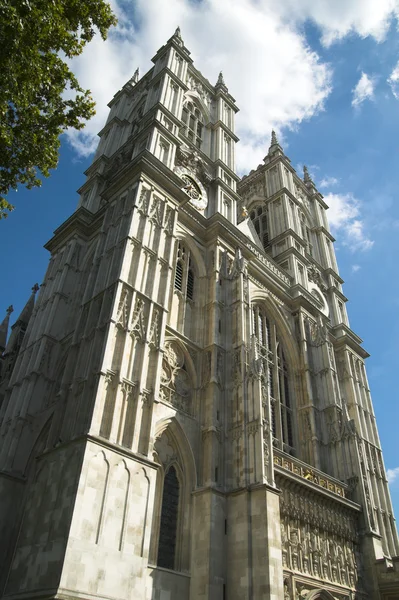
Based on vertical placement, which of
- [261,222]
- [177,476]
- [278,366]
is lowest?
[177,476]

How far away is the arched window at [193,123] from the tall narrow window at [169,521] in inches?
893

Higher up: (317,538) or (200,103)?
(200,103)

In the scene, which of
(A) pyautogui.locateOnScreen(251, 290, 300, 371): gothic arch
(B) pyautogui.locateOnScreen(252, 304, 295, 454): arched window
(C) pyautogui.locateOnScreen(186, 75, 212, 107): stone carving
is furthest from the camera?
(C) pyautogui.locateOnScreen(186, 75, 212, 107): stone carving

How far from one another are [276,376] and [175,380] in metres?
7.93

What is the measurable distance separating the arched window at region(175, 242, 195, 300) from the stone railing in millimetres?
8496

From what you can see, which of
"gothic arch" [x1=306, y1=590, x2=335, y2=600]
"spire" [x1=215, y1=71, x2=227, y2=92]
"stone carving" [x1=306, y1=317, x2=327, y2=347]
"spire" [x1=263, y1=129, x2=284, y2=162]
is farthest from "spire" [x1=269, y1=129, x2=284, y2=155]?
"gothic arch" [x1=306, y1=590, x2=335, y2=600]

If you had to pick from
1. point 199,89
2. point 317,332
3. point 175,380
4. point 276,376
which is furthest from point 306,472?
point 199,89

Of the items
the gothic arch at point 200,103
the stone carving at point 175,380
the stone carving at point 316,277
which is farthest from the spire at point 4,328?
the stone carving at point 316,277

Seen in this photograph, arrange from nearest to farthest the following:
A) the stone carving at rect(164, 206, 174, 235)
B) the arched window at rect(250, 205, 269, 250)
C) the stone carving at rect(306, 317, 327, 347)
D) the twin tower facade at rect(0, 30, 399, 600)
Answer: the twin tower facade at rect(0, 30, 399, 600)
the stone carving at rect(164, 206, 174, 235)
the stone carving at rect(306, 317, 327, 347)
the arched window at rect(250, 205, 269, 250)

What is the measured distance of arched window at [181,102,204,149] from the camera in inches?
1334

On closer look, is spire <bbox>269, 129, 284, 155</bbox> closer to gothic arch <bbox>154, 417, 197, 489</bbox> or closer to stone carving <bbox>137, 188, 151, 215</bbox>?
stone carving <bbox>137, 188, 151, 215</bbox>

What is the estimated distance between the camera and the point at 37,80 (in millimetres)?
12500

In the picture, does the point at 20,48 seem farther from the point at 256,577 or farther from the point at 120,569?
the point at 256,577

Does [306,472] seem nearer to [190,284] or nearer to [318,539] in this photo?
[318,539]
